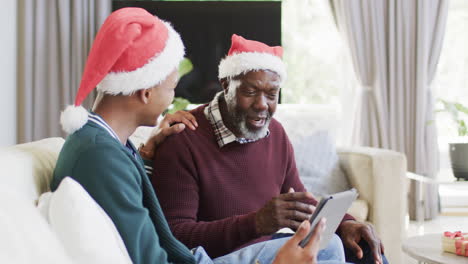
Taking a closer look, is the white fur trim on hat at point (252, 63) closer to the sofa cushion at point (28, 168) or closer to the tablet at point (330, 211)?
the tablet at point (330, 211)

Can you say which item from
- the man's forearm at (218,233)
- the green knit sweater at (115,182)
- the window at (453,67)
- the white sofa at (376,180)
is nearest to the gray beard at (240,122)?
the man's forearm at (218,233)

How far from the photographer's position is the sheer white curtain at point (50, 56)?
191 inches

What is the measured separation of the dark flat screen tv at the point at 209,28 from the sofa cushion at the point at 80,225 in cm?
376

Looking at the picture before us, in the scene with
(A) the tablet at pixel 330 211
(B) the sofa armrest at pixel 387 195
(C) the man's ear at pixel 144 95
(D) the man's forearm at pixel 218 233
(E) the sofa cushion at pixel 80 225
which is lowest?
(B) the sofa armrest at pixel 387 195

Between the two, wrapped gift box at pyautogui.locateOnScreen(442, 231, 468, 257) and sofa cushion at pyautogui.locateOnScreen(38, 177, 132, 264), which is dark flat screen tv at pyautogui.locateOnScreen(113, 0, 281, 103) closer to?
wrapped gift box at pyautogui.locateOnScreen(442, 231, 468, 257)

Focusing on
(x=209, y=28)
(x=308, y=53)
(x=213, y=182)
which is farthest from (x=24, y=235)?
(x=308, y=53)

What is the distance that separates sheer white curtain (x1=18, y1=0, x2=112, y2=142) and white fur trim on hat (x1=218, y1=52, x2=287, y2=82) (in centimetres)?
292

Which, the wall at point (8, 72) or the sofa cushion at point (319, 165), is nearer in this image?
the sofa cushion at point (319, 165)

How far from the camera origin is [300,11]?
548 cm

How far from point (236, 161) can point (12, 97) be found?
3174mm

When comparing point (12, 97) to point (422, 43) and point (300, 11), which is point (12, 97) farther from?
point (422, 43)

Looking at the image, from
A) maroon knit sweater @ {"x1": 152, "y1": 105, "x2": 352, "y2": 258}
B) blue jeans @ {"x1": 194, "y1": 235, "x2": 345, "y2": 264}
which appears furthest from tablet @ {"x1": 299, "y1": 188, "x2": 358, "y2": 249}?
maroon knit sweater @ {"x1": 152, "y1": 105, "x2": 352, "y2": 258}

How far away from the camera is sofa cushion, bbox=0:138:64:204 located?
1.26 meters

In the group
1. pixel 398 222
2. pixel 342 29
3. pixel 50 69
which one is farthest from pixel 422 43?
pixel 50 69
